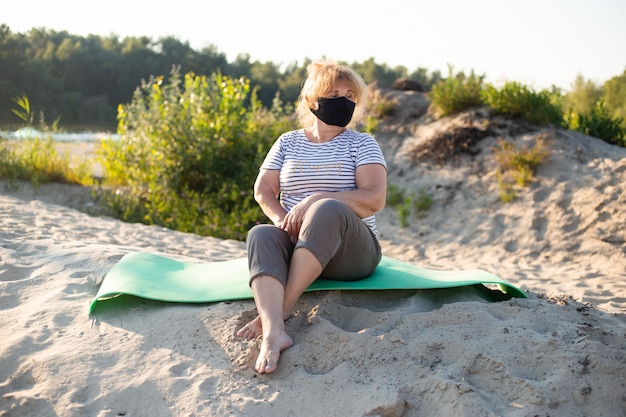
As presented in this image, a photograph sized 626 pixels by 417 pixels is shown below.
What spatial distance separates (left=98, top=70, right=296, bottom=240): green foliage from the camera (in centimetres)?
781

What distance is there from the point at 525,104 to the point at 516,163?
1195 millimetres

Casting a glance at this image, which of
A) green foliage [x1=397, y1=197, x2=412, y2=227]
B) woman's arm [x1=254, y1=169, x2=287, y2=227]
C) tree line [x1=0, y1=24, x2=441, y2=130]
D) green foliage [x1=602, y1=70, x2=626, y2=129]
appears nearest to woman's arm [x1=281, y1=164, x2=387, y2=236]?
woman's arm [x1=254, y1=169, x2=287, y2=227]

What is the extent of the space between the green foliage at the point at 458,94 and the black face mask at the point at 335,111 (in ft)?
21.2

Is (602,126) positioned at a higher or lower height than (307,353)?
higher

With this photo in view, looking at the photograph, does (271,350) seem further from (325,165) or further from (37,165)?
(37,165)

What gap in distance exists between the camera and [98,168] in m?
11.4

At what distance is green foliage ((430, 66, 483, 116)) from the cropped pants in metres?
6.90

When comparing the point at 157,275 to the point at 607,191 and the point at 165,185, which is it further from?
the point at 607,191

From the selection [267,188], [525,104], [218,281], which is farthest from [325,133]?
[525,104]

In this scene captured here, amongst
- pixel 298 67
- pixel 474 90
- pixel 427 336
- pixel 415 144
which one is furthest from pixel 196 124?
pixel 298 67

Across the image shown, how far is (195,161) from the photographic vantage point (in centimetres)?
812

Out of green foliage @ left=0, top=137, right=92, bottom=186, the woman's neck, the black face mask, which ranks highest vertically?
the black face mask

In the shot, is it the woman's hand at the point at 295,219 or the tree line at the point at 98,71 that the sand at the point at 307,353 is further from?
the tree line at the point at 98,71

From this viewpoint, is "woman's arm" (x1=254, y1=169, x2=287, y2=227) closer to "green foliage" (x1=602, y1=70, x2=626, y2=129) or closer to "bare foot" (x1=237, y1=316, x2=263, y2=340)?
"bare foot" (x1=237, y1=316, x2=263, y2=340)
